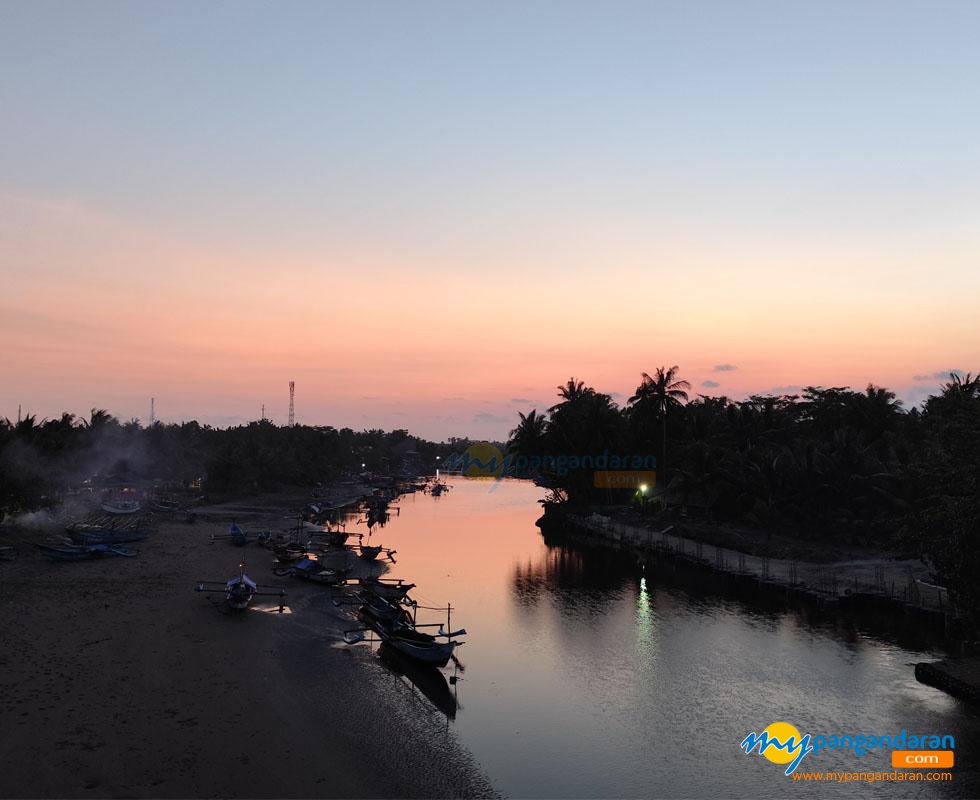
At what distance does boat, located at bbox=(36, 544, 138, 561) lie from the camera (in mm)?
48062

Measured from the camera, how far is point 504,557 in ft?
227

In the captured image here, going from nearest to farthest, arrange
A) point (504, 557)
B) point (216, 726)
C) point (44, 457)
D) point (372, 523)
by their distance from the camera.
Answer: point (216, 726) < point (44, 457) < point (504, 557) < point (372, 523)

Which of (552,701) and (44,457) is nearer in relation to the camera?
(552,701)

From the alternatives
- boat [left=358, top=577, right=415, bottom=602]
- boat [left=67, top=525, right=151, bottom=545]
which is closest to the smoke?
boat [left=67, top=525, right=151, bottom=545]

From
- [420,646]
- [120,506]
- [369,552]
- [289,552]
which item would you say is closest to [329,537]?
[369,552]

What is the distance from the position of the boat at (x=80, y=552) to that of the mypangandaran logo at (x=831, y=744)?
160 feet

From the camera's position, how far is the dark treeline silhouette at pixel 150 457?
56188mm

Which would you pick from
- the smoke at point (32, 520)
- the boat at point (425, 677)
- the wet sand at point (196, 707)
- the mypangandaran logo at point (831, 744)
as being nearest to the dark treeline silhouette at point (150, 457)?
the smoke at point (32, 520)

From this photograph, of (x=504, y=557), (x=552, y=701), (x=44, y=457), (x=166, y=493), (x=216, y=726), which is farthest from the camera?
(x=166, y=493)

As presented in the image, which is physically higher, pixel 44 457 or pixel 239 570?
pixel 44 457

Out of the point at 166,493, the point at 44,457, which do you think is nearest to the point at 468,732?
the point at 44,457

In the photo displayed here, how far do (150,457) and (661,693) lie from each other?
410 feet

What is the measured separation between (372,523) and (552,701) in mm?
66976

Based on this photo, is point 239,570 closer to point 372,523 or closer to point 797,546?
point 372,523
